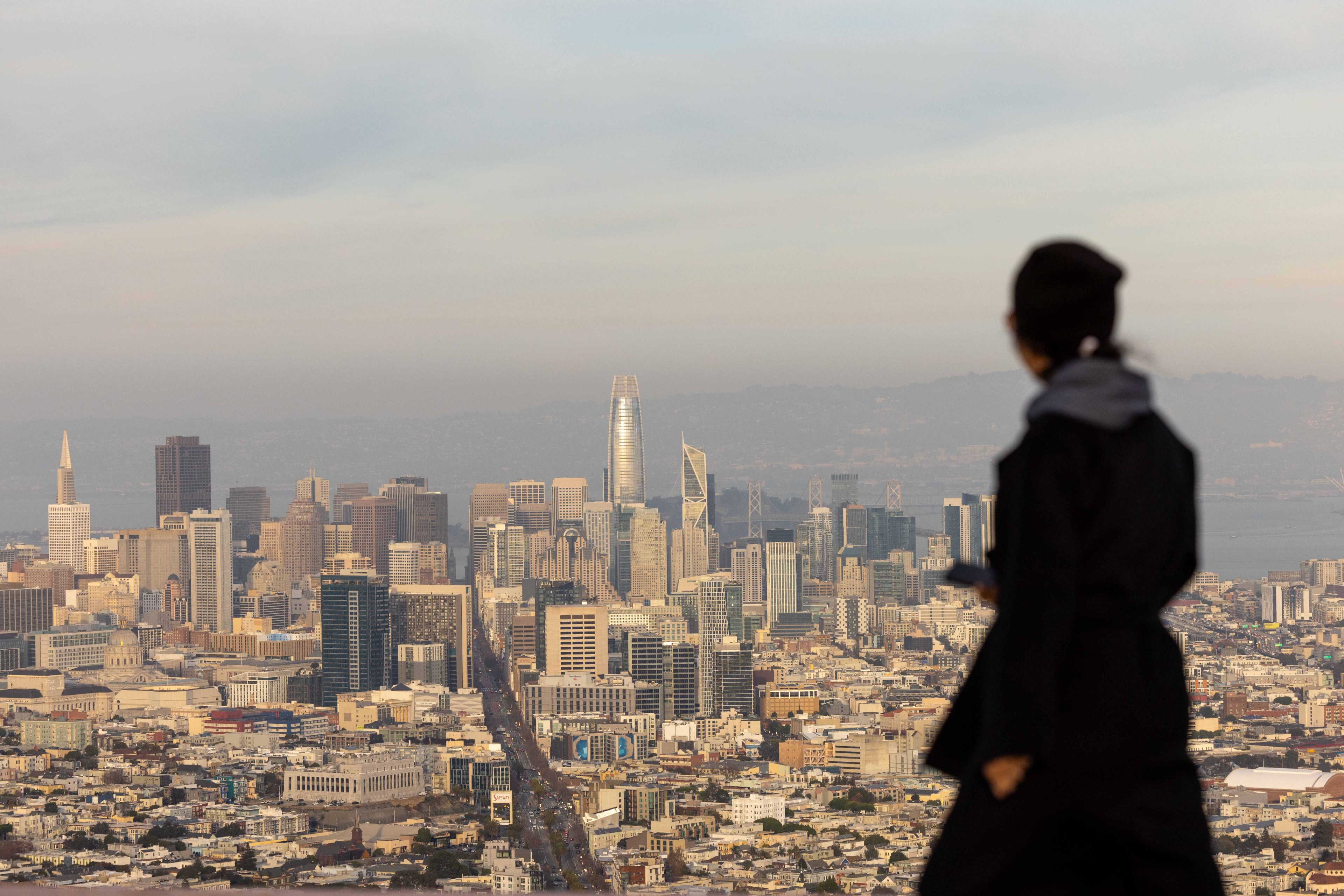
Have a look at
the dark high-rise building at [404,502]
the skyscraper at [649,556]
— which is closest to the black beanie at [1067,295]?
the skyscraper at [649,556]

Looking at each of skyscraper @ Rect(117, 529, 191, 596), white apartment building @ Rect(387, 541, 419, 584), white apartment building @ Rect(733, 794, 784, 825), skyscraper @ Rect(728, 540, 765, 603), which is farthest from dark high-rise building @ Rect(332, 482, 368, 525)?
white apartment building @ Rect(733, 794, 784, 825)

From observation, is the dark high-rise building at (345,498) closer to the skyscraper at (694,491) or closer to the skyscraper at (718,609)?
the skyscraper at (694,491)

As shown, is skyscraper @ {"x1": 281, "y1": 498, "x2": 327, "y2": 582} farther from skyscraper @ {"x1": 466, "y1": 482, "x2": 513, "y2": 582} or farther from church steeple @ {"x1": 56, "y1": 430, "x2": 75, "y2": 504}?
church steeple @ {"x1": 56, "y1": 430, "x2": 75, "y2": 504}

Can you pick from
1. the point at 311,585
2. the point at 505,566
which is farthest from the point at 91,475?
the point at 505,566

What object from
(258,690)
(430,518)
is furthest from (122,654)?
(430,518)

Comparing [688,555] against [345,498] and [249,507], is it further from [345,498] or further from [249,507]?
[249,507]

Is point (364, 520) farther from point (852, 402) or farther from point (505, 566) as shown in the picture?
point (852, 402)
